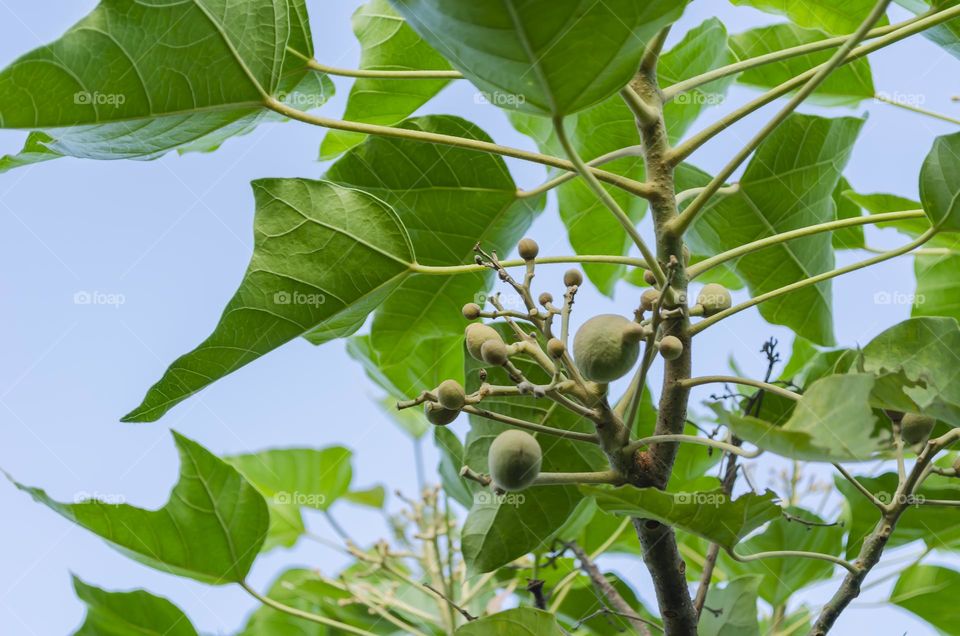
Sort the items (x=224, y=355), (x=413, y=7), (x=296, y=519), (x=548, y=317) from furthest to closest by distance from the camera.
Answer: (x=296, y=519) < (x=224, y=355) < (x=548, y=317) < (x=413, y=7)

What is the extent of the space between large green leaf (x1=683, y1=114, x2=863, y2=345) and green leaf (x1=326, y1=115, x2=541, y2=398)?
233 millimetres

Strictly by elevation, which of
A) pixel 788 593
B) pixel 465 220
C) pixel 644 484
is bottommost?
pixel 788 593

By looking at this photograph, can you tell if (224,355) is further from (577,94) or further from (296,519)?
(296,519)

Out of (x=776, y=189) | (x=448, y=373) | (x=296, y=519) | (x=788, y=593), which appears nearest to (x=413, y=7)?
(x=776, y=189)

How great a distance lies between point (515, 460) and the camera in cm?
66

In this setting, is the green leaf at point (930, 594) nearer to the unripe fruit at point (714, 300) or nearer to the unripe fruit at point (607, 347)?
the unripe fruit at point (714, 300)

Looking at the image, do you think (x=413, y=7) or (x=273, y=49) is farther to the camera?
(x=273, y=49)

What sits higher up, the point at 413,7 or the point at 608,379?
the point at 413,7

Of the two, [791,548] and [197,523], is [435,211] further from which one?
[791,548]

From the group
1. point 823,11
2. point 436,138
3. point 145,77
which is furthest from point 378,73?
point 823,11

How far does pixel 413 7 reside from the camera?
0.60m

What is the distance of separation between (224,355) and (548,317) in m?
0.32

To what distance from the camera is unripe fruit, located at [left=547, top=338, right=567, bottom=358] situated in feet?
2.21

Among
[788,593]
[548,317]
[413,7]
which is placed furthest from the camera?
[788,593]
